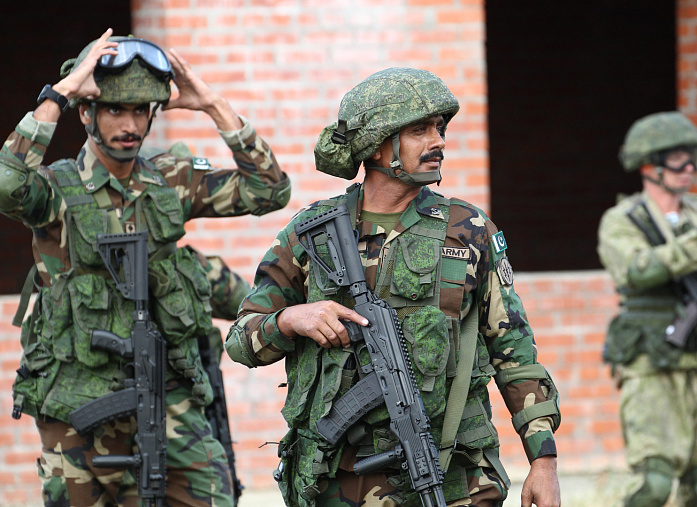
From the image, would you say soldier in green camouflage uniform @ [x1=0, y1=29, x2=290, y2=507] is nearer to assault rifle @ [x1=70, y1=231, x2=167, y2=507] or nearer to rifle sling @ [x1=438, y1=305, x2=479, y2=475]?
assault rifle @ [x1=70, y1=231, x2=167, y2=507]

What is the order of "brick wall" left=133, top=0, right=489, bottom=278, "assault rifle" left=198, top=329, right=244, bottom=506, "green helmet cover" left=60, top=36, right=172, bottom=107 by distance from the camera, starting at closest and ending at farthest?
"green helmet cover" left=60, top=36, right=172, bottom=107
"assault rifle" left=198, top=329, right=244, bottom=506
"brick wall" left=133, top=0, right=489, bottom=278

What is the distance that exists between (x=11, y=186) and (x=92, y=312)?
0.62m

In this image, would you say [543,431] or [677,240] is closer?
[543,431]

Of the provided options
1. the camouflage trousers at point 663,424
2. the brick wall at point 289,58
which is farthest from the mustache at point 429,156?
the camouflage trousers at point 663,424

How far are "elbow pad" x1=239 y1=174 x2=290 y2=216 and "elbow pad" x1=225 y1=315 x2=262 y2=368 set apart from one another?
56.2 inches

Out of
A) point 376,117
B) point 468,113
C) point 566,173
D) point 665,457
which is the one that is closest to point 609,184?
point 566,173

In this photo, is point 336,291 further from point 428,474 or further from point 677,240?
point 677,240

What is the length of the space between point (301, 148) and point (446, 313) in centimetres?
335

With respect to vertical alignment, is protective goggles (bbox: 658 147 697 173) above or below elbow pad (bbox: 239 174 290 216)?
above

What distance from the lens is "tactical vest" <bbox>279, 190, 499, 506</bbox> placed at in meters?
3.17

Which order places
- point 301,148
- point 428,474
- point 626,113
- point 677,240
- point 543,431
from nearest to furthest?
point 428,474, point 543,431, point 677,240, point 301,148, point 626,113

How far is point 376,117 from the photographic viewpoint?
3338 mm

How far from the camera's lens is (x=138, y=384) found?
14.2ft


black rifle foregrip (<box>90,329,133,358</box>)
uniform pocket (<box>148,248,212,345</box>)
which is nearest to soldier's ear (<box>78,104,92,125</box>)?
uniform pocket (<box>148,248,212,345</box>)
